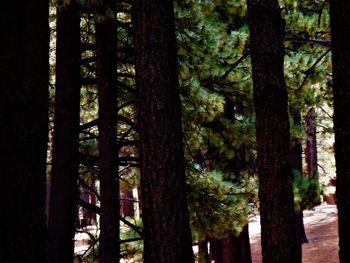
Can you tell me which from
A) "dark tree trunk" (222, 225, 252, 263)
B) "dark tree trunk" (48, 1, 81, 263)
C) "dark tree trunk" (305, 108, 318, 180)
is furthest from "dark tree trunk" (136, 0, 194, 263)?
"dark tree trunk" (305, 108, 318, 180)

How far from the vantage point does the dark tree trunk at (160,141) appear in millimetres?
4680

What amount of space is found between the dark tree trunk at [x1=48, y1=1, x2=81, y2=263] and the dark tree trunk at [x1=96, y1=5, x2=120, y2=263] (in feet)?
2.01

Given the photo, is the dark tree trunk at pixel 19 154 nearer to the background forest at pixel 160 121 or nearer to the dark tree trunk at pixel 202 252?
the background forest at pixel 160 121

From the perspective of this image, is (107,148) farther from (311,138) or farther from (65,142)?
(311,138)

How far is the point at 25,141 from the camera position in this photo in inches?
166

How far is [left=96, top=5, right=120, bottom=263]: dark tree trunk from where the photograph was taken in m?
6.26

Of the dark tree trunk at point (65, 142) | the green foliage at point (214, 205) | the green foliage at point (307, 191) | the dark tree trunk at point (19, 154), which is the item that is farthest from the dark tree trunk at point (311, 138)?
the dark tree trunk at point (19, 154)

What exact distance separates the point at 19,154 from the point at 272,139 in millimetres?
2846

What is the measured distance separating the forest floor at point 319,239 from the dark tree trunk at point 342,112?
450 inches

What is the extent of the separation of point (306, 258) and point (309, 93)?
29.4 ft

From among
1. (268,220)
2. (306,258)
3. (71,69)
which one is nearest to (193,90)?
(71,69)

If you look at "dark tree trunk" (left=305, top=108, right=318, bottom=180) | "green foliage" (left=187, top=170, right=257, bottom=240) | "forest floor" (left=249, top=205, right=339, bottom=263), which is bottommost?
"forest floor" (left=249, top=205, right=339, bottom=263)

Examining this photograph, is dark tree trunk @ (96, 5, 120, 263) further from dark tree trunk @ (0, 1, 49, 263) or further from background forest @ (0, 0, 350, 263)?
dark tree trunk @ (0, 1, 49, 263)

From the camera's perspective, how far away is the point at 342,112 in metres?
3.43
